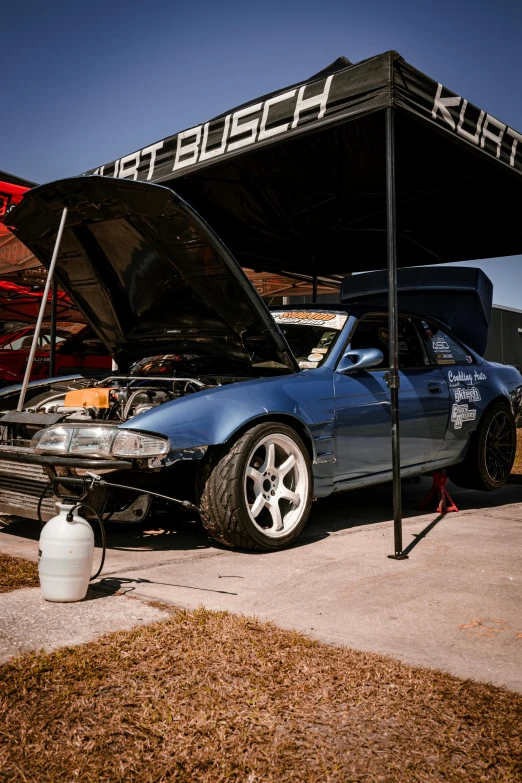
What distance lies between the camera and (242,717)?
1.99m

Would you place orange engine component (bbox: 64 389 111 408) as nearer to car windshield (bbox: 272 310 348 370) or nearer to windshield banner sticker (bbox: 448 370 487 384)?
car windshield (bbox: 272 310 348 370)

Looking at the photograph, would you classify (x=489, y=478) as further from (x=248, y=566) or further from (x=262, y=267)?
(x=262, y=267)

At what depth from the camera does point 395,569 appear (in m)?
3.74

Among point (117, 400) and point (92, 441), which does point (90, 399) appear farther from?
point (92, 441)

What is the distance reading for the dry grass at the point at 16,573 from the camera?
3.27m

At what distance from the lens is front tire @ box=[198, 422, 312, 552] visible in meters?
3.88

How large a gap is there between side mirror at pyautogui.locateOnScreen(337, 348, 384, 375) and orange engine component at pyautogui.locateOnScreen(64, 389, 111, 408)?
1487 mm

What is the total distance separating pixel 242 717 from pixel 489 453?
15.2ft

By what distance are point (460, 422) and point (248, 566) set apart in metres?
2.63

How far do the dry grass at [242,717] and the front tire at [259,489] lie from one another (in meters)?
1.33

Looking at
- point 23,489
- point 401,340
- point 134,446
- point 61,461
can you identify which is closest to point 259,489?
point 134,446

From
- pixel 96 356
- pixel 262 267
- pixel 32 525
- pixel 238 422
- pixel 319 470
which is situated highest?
pixel 262 267

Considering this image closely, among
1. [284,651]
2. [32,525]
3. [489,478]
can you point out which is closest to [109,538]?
[32,525]

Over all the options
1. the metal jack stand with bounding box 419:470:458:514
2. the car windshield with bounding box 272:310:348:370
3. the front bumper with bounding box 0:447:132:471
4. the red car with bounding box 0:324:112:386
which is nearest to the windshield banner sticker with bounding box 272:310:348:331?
the car windshield with bounding box 272:310:348:370
